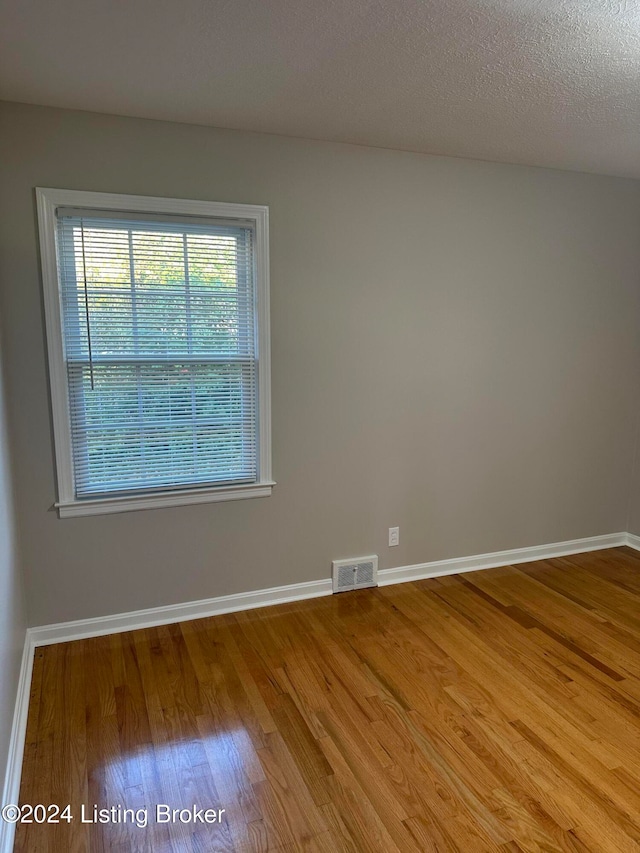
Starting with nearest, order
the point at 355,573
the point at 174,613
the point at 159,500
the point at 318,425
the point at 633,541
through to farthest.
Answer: the point at 159,500, the point at 174,613, the point at 318,425, the point at 355,573, the point at 633,541

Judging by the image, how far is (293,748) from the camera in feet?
6.68

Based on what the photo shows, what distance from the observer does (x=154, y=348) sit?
2.68m

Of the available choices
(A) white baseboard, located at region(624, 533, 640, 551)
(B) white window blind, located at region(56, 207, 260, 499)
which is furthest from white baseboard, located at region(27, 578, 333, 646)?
(A) white baseboard, located at region(624, 533, 640, 551)

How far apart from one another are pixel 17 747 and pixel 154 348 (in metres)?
1.71

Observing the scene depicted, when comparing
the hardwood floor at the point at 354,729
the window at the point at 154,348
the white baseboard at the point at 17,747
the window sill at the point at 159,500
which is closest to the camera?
the white baseboard at the point at 17,747

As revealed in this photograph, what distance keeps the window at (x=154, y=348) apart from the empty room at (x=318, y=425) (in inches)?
0.6

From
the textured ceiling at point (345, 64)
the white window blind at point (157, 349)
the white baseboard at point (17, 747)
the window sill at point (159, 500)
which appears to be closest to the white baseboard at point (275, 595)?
the white baseboard at point (17, 747)

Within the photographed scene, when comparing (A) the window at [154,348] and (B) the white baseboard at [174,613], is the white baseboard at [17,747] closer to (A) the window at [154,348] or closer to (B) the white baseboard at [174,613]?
(B) the white baseboard at [174,613]

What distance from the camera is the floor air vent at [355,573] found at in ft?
10.5

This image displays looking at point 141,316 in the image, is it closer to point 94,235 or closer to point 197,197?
point 94,235

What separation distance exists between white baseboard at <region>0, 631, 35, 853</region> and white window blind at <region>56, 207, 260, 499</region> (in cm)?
79

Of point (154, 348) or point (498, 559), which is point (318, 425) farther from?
point (498, 559)

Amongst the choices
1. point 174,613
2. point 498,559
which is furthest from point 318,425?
point 498,559

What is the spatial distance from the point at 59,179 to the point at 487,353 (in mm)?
2476
